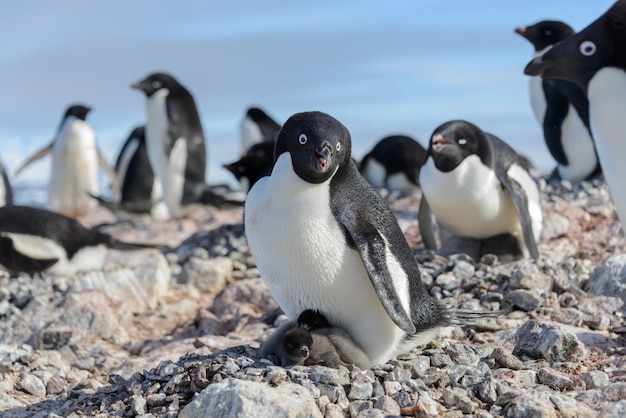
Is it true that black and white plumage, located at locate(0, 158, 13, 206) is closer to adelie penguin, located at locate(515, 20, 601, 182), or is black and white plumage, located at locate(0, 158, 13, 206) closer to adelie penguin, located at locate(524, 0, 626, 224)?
adelie penguin, located at locate(515, 20, 601, 182)

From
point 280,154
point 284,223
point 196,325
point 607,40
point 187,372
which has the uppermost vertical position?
point 607,40

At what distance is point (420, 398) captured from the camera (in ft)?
11.8

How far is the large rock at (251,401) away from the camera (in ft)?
11.2

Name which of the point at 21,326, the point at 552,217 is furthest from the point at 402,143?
the point at 21,326

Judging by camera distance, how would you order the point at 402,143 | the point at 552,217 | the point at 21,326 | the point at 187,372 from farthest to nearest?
the point at 402,143 < the point at 552,217 < the point at 21,326 < the point at 187,372

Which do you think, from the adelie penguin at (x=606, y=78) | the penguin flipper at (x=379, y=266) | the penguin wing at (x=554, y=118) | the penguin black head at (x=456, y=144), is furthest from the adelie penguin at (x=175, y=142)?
the penguin flipper at (x=379, y=266)

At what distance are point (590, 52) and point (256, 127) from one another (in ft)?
37.7

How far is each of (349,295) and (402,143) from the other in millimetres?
8859

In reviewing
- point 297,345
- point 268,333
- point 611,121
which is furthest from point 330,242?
point 611,121

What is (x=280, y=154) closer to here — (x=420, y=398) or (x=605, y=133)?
(x=420, y=398)

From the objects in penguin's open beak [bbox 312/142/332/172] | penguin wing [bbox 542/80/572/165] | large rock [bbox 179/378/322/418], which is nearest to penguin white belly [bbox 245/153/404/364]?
penguin's open beak [bbox 312/142/332/172]

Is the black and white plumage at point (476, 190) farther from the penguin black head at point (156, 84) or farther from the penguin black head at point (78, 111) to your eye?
the penguin black head at point (78, 111)

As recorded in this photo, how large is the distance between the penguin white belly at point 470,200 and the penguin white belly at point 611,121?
58.4 inches

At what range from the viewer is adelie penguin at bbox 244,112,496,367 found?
4043 mm
